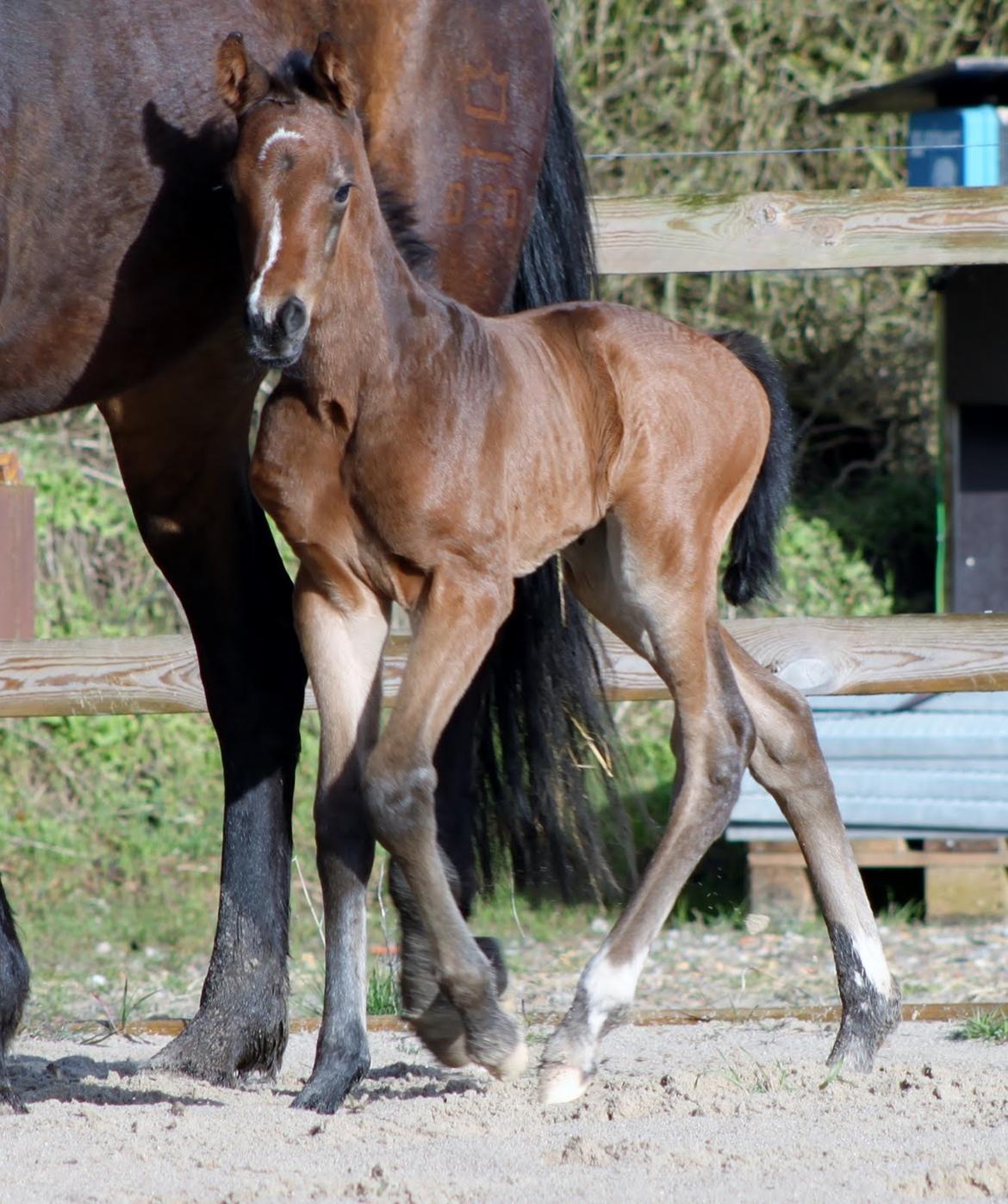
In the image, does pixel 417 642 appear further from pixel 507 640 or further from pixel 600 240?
pixel 600 240

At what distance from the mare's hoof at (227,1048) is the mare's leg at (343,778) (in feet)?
1.77

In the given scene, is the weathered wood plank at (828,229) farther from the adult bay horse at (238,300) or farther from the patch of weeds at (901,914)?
the patch of weeds at (901,914)

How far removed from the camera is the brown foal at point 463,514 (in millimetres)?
2705

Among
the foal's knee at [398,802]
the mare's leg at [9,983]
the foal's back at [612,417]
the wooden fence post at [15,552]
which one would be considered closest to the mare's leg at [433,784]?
the foal's knee at [398,802]

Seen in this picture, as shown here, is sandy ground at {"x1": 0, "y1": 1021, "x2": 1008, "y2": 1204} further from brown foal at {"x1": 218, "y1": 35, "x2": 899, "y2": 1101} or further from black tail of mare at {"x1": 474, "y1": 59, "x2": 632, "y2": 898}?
black tail of mare at {"x1": 474, "y1": 59, "x2": 632, "y2": 898}

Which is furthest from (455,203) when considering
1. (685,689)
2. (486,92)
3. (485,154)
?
(685,689)

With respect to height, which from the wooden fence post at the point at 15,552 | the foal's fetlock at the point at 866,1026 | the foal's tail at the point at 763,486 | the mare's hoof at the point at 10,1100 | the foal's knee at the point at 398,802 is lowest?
the foal's fetlock at the point at 866,1026

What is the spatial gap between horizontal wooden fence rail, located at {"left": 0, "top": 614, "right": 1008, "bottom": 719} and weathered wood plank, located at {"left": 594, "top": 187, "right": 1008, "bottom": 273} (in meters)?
0.93

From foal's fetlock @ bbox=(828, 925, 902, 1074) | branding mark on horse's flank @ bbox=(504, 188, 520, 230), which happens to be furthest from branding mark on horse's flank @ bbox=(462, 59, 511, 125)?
foal's fetlock @ bbox=(828, 925, 902, 1074)

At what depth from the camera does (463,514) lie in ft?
9.08

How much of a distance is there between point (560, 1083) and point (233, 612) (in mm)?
1236

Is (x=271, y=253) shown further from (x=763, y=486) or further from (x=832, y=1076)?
(x=832, y=1076)

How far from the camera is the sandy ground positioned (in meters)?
2.34

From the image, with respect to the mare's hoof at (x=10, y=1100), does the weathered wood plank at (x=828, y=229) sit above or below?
above
